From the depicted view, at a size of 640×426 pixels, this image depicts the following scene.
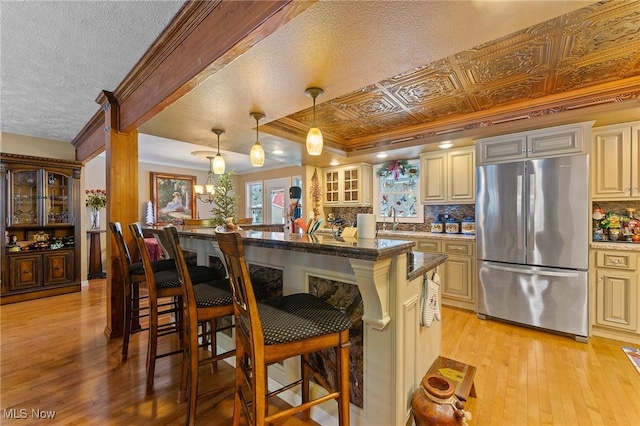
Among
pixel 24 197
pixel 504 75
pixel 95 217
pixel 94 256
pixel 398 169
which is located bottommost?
pixel 94 256

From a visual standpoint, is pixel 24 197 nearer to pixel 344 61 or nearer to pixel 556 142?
pixel 344 61

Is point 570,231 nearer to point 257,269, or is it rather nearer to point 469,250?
point 469,250

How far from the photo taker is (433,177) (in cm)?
405

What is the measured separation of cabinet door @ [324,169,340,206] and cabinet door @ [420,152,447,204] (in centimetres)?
158

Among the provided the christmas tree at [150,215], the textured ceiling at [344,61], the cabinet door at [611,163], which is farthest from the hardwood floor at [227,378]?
the christmas tree at [150,215]

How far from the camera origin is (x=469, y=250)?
3494mm

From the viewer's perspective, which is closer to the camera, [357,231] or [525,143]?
[357,231]

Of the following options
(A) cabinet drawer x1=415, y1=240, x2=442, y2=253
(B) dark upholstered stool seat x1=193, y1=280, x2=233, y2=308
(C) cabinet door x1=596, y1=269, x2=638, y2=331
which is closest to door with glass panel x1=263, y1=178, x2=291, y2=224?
(A) cabinet drawer x1=415, y1=240, x2=442, y2=253

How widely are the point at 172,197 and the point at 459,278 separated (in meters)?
6.39

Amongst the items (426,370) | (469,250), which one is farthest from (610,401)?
(469,250)

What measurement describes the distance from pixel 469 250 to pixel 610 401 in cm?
183

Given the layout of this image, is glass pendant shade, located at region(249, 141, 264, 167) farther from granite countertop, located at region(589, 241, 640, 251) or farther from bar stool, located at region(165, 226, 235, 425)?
granite countertop, located at region(589, 241, 640, 251)

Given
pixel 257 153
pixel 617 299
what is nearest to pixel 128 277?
pixel 257 153

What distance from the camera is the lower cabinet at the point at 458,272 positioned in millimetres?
3477
